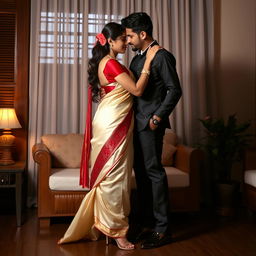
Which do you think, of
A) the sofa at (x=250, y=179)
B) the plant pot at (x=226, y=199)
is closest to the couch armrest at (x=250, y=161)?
the sofa at (x=250, y=179)

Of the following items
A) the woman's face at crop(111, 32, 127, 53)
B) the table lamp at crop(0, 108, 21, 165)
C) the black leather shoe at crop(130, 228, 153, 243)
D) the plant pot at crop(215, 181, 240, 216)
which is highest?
the woman's face at crop(111, 32, 127, 53)

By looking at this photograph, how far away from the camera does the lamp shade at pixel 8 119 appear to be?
3612mm

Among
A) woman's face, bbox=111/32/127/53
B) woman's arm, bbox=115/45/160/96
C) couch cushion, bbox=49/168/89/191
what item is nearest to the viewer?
woman's arm, bbox=115/45/160/96

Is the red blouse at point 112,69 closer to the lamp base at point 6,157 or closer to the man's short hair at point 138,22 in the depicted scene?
the man's short hair at point 138,22

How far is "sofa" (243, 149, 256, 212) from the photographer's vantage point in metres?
3.56

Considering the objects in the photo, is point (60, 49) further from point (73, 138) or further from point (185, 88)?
point (185, 88)

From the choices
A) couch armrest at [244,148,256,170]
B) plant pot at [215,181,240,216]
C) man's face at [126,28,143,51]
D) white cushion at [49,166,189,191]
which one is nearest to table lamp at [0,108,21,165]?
white cushion at [49,166,189,191]

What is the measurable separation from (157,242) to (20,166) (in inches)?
58.8

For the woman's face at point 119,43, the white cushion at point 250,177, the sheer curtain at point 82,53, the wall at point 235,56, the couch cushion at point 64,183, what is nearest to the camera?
the woman's face at point 119,43

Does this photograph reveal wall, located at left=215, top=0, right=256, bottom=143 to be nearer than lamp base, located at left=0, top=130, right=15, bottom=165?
No

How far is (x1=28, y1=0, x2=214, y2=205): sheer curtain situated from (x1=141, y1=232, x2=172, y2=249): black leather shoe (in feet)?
5.34

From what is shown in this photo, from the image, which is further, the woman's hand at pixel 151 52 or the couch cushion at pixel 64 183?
the couch cushion at pixel 64 183

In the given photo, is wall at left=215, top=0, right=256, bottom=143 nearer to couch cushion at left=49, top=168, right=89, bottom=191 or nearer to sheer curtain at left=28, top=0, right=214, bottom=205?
sheer curtain at left=28, top=0, right=214, bottom=205

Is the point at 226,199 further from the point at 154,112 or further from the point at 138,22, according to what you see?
the point at 138,22
